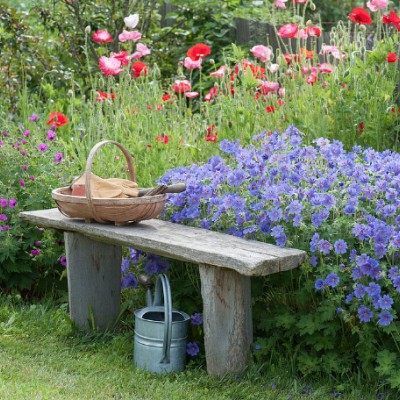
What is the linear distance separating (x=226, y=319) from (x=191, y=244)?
37 cm

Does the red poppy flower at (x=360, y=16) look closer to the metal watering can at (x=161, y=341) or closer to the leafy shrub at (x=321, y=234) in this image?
the leafy shrub at (x=321, y=234)

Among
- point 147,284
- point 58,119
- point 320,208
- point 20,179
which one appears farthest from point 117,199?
point 58,119

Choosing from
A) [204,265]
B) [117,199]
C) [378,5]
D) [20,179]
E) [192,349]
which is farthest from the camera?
[378,5]

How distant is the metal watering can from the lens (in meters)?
3.90

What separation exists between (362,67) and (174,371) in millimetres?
2303

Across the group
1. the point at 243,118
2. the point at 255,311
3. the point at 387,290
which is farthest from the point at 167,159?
the point at 387,290

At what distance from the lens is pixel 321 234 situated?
380 centimetres

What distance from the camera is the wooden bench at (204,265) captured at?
3.59 meters

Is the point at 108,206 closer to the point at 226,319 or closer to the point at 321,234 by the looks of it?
the point at 226,319

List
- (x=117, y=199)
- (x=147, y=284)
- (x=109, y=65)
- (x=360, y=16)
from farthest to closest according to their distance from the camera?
(x=109, y=65)
(x=360, y=16)
(x=147, y=284)
(x=117, y=199)

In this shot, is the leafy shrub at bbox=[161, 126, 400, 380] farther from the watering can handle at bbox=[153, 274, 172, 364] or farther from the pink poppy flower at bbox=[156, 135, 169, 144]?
the pink poppy flower at bbox=[156, 135, 169, 144]

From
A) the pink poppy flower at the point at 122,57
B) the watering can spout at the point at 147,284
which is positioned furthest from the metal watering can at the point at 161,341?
the pink poppy flower at the point at 122,57

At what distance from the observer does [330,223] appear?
3.89m

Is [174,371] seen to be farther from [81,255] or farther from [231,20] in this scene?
[231,20]
